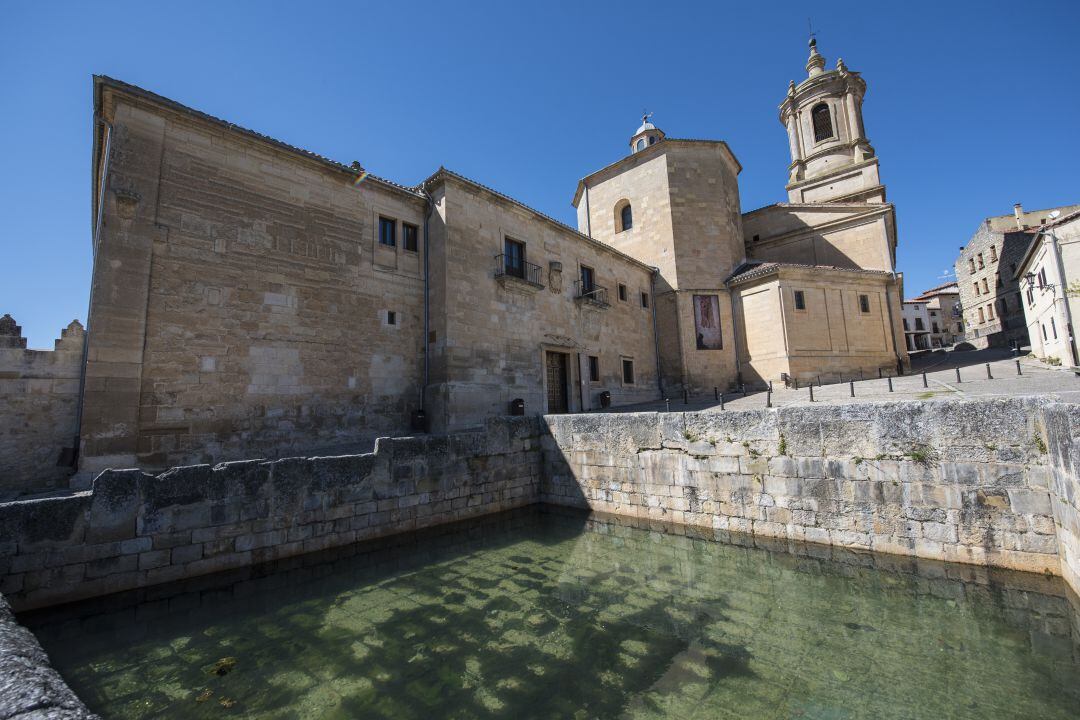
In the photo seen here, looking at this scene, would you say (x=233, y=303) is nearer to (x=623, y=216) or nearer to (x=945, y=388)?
(x=945, y=388)

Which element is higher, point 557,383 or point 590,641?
point 557,383

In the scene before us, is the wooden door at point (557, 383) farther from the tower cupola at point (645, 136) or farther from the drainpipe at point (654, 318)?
the tower cupola at point (645, 136)

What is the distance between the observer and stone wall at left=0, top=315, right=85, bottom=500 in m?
8.40

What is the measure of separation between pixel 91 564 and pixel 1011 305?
42574 mm

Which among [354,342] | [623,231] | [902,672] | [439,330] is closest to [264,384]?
[354,342]

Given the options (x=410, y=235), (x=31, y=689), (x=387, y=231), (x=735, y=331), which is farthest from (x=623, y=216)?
(x=31, y=689)

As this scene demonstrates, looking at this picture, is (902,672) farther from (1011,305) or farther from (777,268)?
(1011,305)

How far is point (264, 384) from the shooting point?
33.7 feet

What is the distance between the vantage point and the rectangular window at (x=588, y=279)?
703 inches

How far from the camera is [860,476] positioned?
19.9ft

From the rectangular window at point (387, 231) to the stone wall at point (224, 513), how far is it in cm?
699

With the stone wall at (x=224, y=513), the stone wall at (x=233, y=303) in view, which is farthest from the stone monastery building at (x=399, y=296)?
the stone wall at (x=224, y=513)

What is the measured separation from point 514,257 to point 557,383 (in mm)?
4628

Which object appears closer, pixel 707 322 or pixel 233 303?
pixel 233 303
